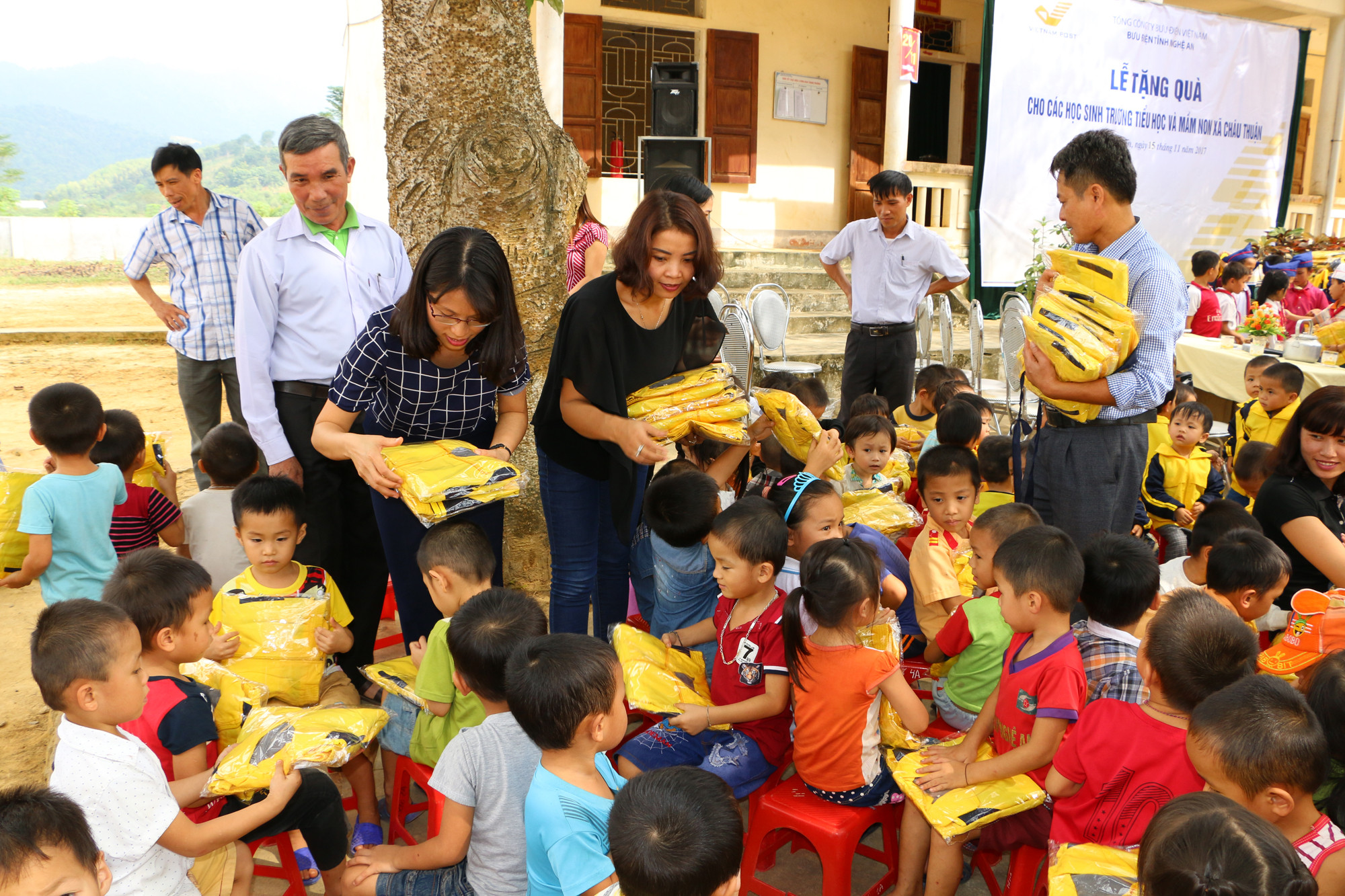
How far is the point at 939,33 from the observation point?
41.0ft

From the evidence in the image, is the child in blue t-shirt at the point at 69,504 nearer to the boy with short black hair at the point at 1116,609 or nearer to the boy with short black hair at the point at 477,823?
the boy with short black hair at the point at 477,823

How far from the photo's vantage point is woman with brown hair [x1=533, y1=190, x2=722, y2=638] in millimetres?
2236

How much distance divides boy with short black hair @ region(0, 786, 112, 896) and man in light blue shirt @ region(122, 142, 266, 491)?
3002 millimetres

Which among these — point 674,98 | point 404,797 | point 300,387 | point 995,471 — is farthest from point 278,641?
point 674,98

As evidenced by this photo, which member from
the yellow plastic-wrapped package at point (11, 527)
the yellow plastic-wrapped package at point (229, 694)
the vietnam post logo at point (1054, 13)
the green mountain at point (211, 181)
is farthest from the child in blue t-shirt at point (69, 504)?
the green mountain at point (211, 181)

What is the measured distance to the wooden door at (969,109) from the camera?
12688mm

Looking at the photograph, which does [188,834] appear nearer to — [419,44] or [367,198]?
[419,44]

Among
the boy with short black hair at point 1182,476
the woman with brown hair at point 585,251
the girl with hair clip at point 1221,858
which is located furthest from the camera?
the woman with brown hair at point 585,251

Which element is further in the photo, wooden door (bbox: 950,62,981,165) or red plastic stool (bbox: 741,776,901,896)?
wooden door (bbox: 950,62,981,165)

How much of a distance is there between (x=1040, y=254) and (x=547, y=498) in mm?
7764

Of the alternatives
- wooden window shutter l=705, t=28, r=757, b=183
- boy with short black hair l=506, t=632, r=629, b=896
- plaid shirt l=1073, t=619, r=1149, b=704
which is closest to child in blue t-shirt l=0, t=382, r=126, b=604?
boy with short black hair l=506, t=632, r=629, b=896

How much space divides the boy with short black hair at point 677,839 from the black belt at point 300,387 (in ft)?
5.77

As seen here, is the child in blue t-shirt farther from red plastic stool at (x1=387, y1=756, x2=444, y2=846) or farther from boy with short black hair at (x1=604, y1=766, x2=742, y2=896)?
boy with short black hair at (x1=604, y1=766, x2=742, y2=896)

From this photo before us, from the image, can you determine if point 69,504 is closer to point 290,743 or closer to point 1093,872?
point 290,743
